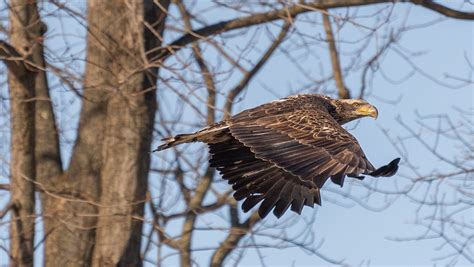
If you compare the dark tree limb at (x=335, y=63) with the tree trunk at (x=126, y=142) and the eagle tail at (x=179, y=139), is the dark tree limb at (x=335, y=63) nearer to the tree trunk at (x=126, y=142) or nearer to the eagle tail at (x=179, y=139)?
the tree trunk at (x=126, y=142)

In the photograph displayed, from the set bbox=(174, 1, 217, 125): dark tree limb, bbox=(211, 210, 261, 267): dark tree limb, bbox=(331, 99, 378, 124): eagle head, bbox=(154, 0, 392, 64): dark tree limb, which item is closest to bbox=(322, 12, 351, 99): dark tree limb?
bbox=(154, 0, 392, 64): dark tree limb

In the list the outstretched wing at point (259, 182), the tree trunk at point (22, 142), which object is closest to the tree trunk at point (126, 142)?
the tree trunk at point (22, 142)

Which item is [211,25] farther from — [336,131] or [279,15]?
[336,131]

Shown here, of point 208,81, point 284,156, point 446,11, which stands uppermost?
point 446,11

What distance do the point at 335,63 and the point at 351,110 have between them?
2.81 meters

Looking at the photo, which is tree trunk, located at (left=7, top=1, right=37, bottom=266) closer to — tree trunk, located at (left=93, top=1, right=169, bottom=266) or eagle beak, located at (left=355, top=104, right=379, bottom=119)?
tree trunk, located at (left=93, top=1, right=169, bottom=266)

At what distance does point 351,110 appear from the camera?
35.5ft

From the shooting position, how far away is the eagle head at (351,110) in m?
10.8

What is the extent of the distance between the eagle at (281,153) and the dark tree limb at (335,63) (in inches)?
125

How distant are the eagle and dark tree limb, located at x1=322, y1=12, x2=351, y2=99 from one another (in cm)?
317

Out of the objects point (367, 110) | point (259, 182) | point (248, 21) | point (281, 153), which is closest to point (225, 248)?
point (248, 21)

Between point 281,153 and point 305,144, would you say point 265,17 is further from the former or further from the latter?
point 281,153

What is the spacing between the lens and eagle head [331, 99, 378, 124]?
10.8 m

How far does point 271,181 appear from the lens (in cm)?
952
